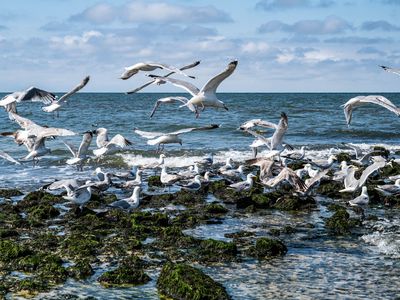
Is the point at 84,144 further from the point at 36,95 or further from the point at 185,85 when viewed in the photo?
the point at 185,85

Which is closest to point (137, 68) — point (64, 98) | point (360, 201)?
point (64, 98)

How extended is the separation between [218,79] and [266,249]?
164 inches

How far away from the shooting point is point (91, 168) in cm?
2169

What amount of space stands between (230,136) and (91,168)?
11884 millimetres

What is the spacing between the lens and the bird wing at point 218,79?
12154mm

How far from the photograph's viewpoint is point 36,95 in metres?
15.7

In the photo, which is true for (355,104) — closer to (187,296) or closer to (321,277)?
(321,277)

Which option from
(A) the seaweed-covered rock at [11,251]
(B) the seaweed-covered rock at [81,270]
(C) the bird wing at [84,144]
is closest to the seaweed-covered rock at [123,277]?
(B) the seaweed-covered rock at [81,270]

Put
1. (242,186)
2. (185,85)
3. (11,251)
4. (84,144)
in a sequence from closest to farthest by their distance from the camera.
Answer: (11,251) < (185,85) < (242,186) < (84,144)

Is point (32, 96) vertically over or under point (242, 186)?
over

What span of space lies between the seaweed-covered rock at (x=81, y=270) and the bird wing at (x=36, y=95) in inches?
281

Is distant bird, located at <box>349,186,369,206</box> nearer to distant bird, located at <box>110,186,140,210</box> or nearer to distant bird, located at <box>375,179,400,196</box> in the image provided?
distant bird, located at <box>375,179,400,196</box>

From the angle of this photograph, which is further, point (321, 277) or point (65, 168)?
point (65, 168)

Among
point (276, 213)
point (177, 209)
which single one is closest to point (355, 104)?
point (276, 213)
